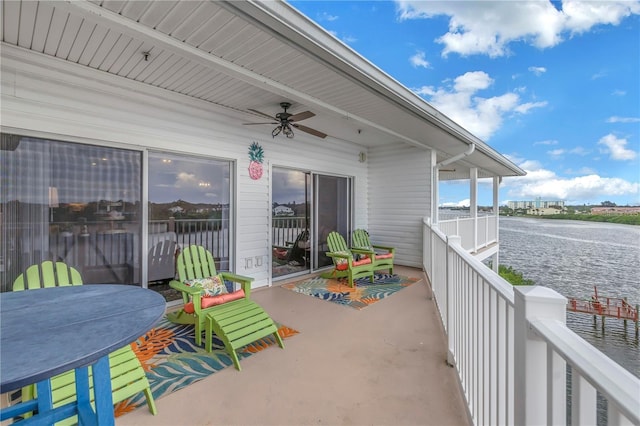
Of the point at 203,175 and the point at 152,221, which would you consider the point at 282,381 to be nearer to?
the point at 152,221

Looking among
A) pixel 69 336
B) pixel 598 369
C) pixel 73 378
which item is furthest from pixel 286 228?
pixel 598 369

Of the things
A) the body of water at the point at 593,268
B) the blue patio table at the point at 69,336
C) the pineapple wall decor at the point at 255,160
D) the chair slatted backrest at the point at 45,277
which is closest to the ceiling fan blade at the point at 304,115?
the pineapple wall decor at the point at 255,160

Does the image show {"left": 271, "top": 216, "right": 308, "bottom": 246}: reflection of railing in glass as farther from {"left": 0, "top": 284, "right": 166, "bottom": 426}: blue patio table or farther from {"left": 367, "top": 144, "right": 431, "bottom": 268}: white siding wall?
{"left": 0, "top": 284, "right": 166, "bottom": 426}: blue patio table

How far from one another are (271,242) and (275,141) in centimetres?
186

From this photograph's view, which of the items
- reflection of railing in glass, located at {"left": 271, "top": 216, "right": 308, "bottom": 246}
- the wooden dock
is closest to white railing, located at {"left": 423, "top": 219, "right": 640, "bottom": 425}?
reflection of railing in glass, located at {"left": 271, "top": 216, "right": 308, "bottom": 246}

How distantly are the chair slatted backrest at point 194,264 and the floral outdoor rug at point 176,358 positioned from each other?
618mm

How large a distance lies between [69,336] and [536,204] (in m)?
19.6

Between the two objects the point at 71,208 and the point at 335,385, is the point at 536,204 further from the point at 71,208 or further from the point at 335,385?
the point at 71,208

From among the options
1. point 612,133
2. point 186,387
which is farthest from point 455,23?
point 612,133

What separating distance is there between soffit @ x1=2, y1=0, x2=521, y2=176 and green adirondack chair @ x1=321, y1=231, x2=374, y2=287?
234cm

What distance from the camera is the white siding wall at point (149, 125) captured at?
9.14 feet

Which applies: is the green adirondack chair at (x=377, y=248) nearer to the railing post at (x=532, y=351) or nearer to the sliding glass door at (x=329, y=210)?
the sliding glass door at (x=329, y=210)

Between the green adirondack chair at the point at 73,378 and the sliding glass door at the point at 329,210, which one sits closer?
the green adirondack chair at the point at 73,378

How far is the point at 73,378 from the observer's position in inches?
71.2
